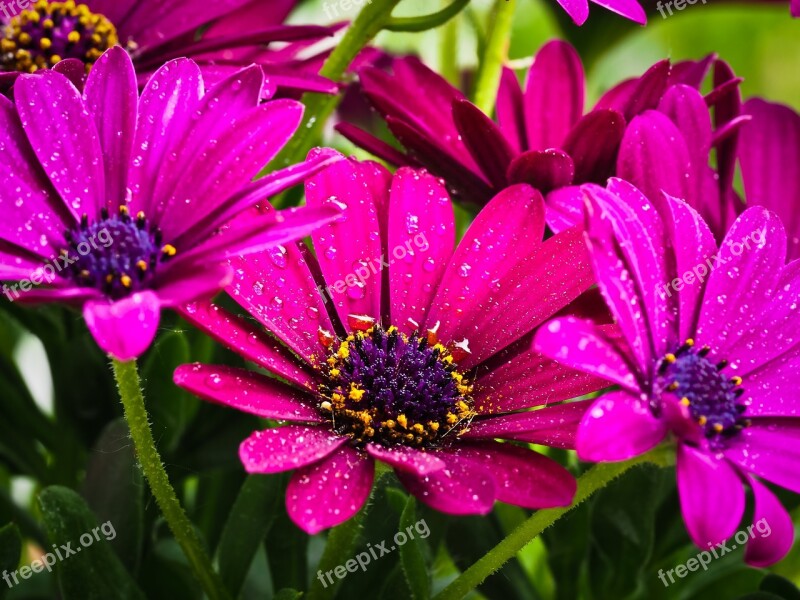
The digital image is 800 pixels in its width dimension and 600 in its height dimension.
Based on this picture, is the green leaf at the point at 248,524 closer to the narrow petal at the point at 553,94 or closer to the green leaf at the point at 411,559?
the green leaf at the point at 411,559

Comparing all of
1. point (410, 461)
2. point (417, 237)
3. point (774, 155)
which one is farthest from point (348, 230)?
point (774, 155)

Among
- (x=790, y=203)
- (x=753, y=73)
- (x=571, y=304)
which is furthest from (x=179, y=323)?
(x=753, y=73)

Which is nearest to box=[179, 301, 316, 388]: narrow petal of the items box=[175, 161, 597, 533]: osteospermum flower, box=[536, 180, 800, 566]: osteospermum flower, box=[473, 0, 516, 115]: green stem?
box=[175, 161, 597, 533]: osteospermum flower

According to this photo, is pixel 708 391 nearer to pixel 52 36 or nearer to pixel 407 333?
pixel 407 333

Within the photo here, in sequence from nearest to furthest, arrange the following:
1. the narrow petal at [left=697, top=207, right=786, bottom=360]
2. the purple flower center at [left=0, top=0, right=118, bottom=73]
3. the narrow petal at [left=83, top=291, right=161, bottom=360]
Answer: the narrow petal at [left=83, top=291, right=161, bottom=360]
the narrow petal at [left=697, top=207, right=786, bottom=360]
the purple flower center at [left=0, top=0, right=118, bottom=73]

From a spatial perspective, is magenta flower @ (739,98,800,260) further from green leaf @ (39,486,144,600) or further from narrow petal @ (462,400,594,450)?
green leaf @ (39,486,144,600)

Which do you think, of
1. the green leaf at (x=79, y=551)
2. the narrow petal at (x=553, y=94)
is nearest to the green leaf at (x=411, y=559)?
the green leaf at (x=79, y=551)
